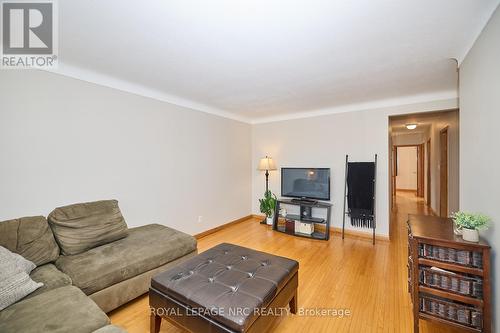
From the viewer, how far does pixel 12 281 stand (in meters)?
1.34

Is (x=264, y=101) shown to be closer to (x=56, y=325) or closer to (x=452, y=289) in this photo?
(x=452, y=289)

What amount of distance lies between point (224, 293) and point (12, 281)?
133 centimetres

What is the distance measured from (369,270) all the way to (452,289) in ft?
3.94

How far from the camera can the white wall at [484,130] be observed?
4.52ft

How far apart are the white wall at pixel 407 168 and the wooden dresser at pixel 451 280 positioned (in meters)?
9.37

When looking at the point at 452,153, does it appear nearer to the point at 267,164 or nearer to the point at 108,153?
the point at 267,164

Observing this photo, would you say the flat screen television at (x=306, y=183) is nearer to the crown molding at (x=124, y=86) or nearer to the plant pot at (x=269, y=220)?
the plant pot at (x=269, y=220)

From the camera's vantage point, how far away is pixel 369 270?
2613 millimetres

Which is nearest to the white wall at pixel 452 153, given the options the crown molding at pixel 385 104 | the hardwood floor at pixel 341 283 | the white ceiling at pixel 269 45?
the crown molding at pixel 385 104

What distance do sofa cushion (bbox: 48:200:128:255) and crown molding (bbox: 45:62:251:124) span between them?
1.41m

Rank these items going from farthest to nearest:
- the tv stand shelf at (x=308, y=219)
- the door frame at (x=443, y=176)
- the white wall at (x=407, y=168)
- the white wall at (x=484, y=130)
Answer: the white wall at (x=407, y=168) → the door frame at (x=443, y=176) → the tv stand shelf at (x=308, y=219) → the white wall at (x=484, y=130)

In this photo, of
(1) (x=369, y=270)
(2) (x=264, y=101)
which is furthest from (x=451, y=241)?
(2) (x=264, y=101)

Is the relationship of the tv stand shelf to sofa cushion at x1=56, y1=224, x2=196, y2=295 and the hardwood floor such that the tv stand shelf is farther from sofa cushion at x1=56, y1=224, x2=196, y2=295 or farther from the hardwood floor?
sofa cushion at x1=56, y1=224, x2=196, y2=295

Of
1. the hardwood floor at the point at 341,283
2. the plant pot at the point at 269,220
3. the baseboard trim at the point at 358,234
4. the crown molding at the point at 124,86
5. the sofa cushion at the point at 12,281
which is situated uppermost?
the crown molding at the point at 124,86
